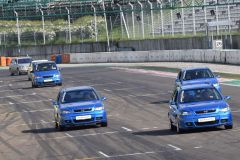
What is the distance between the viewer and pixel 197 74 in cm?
3238

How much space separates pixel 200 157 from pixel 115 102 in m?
19.4

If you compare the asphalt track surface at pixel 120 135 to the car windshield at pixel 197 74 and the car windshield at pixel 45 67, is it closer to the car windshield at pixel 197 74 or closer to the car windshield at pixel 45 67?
the car windshield at pixel 197 74

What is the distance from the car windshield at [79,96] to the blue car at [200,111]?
4.08 m

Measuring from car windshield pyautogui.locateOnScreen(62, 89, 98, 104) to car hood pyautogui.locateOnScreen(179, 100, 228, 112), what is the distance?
15.7ft

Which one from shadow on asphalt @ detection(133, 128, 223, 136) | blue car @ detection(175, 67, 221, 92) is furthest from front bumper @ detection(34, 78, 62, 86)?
shadow on asphalt @ detection(133, 128, 223, 136)

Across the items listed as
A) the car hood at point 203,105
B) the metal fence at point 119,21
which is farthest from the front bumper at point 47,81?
the car hood at point 203,105

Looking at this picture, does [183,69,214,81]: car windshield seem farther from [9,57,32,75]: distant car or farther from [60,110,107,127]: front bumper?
[9,57,32,75]: distant car

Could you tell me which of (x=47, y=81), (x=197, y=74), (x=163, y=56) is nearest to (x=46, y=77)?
(x=47, y=81)

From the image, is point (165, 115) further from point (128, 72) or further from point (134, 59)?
point (134, 59)

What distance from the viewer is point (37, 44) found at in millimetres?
94375

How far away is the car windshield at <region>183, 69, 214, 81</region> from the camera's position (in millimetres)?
32250

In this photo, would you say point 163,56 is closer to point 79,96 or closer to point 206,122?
point 79,96

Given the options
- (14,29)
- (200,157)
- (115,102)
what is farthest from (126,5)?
(200,157)

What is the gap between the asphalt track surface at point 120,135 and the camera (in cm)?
1836
